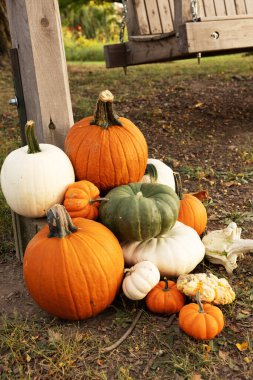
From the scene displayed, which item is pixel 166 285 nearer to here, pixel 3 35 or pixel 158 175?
pixel 158 175

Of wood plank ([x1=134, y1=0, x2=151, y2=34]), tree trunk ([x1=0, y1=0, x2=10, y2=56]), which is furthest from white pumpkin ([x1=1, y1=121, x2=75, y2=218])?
tree trunk ([x1=0, y1=0, x2=10, y2=56])

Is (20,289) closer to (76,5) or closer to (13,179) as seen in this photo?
(13,179)

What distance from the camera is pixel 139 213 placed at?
255 cm

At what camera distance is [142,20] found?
5.52 metres

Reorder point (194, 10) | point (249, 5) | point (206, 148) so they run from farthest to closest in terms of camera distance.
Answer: point (249, 5), point (206, 148), point (194, 10)

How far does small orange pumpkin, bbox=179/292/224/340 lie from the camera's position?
2197mm

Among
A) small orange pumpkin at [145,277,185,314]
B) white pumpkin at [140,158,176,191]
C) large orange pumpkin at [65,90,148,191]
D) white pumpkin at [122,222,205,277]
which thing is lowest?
small orange pumpkin at [145,277,185,314]

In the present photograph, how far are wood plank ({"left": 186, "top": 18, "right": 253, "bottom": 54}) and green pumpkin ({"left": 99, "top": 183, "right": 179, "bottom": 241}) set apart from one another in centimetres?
179

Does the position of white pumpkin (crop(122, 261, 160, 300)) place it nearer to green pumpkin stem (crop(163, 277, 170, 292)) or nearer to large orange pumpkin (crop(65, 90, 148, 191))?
green pumpkin stem (crop(163, 277, 170, 292))

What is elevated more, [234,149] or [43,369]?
[234,149]

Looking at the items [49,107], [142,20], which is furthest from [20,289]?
[142,20]

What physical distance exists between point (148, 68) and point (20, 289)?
791 centimetres

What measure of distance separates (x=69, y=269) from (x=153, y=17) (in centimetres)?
405

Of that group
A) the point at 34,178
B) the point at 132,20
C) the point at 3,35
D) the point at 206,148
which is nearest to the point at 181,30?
the point at 206,148
